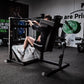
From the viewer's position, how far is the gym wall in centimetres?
653

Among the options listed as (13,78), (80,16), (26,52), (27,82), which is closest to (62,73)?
(27,82)

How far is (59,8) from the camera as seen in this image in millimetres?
7266

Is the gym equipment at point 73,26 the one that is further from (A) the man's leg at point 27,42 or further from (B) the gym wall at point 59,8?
(B) the gym wall at point 59,8

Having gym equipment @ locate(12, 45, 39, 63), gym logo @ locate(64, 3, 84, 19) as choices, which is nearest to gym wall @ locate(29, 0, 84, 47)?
gym logo @ locate(64, 3, 84, 19)

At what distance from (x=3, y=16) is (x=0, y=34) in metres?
1.30

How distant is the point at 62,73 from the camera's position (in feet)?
9.38

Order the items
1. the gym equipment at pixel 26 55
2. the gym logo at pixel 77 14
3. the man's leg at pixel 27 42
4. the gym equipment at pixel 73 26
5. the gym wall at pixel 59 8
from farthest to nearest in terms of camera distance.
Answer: the gym wall at pixel 59 8 < the gym logo at pixel 77 14 < the gym equipment at pixel 26 55 < the man's leg at pixel 27 42 < the gym equipment at pixel 73 26

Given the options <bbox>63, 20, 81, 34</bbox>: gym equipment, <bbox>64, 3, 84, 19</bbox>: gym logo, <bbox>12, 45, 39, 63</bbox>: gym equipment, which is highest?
<bbox>64, 3, 84, 19</bbox>: gym logo

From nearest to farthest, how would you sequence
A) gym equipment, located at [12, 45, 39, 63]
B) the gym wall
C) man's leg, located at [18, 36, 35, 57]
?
man's leg, located at [18, 36, 35, 57] → gym equipment, located at [12, 45, 39, 63] → the gym wall

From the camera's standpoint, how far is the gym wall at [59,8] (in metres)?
6.53

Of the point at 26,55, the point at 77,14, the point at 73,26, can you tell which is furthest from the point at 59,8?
the point at 73,26

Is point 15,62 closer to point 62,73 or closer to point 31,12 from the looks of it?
point 62,73

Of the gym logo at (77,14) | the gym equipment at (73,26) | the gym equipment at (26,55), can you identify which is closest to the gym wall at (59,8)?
the gym logo at (77,14)

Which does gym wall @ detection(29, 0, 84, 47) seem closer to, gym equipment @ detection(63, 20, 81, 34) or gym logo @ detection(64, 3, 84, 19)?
gym logo @ detection(64, 3, 84, 19)
